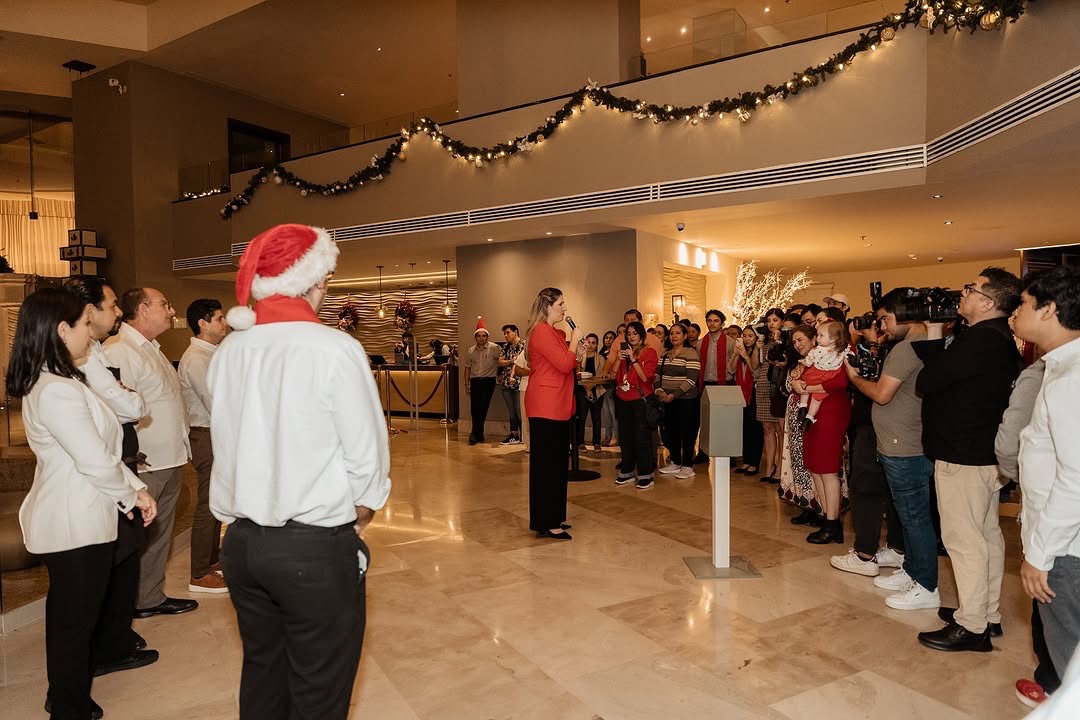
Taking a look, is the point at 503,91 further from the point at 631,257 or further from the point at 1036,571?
the point at 1036,571

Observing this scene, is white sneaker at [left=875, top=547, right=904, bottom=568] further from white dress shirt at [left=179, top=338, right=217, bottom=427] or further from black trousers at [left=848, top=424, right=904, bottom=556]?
white dress shirt at [left=179, top=338, right=217, bottom=427]

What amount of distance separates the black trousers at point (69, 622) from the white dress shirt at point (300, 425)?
45.5 inches

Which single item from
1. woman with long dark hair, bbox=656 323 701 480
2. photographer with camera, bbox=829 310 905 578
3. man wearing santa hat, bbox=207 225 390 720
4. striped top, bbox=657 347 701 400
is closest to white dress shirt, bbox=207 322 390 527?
man wearing santa hat, bbox=207 225 390 720

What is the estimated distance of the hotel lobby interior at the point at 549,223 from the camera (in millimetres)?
3105

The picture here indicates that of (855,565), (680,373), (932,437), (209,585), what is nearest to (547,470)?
(855,565)

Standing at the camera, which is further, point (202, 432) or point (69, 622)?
point (202, 432)

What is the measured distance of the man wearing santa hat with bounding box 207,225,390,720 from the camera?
164cm

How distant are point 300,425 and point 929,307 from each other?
10.6 ft

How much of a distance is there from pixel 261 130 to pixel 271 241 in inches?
639

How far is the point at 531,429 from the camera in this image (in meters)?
5.01

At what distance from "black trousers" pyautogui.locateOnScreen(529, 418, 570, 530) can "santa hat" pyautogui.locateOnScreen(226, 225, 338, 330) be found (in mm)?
3245

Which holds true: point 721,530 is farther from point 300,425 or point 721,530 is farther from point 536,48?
point 536,48

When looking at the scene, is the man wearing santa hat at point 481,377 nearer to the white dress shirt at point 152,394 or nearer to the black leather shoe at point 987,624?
the white dress shirt at point 152,394

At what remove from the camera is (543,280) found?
10.5 m
